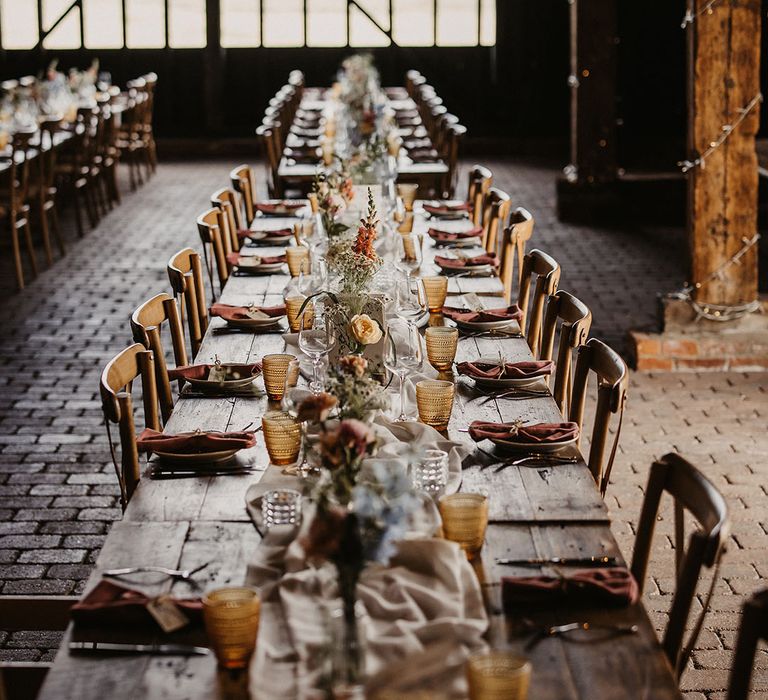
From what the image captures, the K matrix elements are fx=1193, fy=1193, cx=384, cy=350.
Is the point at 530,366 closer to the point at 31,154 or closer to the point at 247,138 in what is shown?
the point at 31,154

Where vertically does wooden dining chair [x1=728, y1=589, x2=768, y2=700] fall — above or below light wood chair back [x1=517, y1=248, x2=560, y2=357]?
below

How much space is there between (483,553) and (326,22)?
13.5m

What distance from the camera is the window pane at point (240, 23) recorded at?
49.4ft

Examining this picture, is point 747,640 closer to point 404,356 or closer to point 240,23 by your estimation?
point 404,356

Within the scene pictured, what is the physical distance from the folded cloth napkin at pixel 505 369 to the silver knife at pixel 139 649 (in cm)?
166

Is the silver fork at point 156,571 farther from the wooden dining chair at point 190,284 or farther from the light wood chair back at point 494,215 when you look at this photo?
the light wood chair back at point 494,215

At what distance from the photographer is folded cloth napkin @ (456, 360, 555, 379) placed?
11.9ft

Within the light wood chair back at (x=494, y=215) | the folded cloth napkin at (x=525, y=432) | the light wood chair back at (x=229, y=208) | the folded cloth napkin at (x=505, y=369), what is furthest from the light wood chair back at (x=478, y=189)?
Answer: the folded cloth napkin at (x=525, y=432)

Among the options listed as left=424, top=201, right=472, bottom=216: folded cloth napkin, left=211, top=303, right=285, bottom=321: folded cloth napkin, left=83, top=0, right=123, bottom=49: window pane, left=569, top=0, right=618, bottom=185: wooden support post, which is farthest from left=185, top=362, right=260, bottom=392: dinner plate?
left=83, top=0, right=123, bottom=49: window pane

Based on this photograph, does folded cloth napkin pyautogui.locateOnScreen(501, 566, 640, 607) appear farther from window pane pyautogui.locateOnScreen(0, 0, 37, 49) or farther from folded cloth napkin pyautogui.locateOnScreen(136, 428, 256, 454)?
window pane pyautogui.locateOnScreen(0, 0, 37, 49)

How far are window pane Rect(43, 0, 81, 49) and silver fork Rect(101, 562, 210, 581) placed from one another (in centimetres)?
1376

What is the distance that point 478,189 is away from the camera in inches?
287

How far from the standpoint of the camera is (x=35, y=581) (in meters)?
4.21

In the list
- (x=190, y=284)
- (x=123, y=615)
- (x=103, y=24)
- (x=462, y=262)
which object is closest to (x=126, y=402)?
(x=123, y=615)
